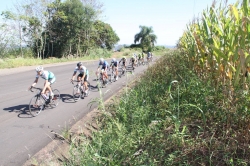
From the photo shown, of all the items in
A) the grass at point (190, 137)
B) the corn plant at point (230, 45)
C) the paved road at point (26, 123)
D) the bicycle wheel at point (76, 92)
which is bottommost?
the paved road at point (26, 123)

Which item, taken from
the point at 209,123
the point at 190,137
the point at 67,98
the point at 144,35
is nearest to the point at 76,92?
the point at 67,98

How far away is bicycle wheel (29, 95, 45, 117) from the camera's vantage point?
7794 mm

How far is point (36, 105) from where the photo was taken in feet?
26.0

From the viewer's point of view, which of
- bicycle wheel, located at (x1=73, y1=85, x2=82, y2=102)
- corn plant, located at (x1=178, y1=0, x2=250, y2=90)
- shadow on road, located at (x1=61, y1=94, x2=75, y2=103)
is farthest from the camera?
bicycle wheel, located at (x1=73, y1=85, x2=82, y2=102)

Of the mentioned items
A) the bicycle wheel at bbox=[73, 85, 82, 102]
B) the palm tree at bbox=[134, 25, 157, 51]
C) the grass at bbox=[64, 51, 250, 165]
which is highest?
the palm tree at bbox=[134, 25, 157, 51]

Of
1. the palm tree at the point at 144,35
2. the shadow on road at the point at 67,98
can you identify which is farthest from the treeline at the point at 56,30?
the palm tree at the point at 144,35

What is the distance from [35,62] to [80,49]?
1676 cm

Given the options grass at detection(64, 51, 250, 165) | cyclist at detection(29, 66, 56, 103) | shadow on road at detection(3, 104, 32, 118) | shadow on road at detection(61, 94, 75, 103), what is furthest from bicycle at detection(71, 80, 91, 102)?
grass at detection(64, 51, 250, 165)

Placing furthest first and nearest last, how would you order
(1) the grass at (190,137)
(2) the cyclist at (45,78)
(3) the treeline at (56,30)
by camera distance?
(3) the treeline at (56,30) → (2) the cyclist at (45,78) → (1) the grass at (190,137)

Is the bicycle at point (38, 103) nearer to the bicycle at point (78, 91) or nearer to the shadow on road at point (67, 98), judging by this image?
the shadow on road at point (67, 98)

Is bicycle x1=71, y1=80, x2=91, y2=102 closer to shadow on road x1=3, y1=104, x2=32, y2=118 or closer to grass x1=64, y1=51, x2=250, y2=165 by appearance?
shadow on road x1=3, y1=104, x2=32, y2=118

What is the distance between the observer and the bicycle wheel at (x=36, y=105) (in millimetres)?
7794

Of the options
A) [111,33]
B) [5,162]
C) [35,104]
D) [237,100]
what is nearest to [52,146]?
[5,162]

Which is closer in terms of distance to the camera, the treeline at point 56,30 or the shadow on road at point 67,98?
the shadow on road at point 67,98
